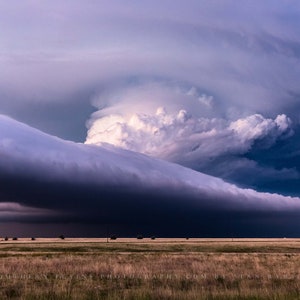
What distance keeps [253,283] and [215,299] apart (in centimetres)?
879

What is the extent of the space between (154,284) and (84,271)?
1031cm

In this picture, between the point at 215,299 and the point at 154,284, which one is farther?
the point at 154,284

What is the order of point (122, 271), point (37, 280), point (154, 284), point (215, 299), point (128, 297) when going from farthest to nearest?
point (122, 271) → point (37, 280) → point (154, 284) → point (128, 297) → point (215, 299)

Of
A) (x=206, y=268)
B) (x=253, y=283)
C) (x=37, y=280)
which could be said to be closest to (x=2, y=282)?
(x=37, y=280)

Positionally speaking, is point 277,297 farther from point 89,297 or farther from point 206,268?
point 206,268

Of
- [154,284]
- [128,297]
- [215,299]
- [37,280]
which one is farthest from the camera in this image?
[37,280]

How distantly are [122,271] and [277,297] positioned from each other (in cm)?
1704

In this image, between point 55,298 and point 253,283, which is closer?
point 55,298

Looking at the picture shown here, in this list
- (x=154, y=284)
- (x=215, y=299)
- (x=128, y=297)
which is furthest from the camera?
(x=154, y=284)

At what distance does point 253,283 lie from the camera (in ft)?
71.0

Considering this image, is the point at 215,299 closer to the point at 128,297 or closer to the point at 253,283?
the point at 128,297

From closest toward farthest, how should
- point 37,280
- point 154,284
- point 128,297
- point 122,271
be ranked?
point 128,297 < point 154,284 < point 37,280 < point 122,271

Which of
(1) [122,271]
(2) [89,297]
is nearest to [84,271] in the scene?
(1) [122,271]

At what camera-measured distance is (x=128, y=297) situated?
568 inches
